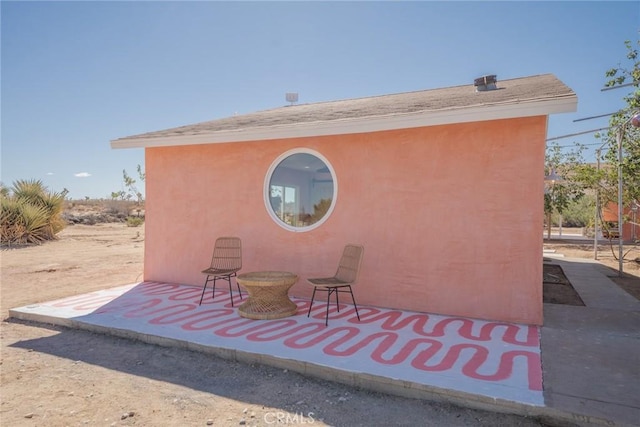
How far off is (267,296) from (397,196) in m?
2.66

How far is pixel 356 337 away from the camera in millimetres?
4852

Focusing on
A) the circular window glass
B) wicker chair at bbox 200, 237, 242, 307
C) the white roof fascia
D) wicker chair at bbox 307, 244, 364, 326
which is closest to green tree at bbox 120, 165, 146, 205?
the white roof fascia

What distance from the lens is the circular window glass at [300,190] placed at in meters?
6.84

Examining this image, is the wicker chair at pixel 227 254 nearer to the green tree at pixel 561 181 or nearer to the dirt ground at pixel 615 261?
the dirt ground at pixel 615 261

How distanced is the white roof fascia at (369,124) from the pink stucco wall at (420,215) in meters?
0.33

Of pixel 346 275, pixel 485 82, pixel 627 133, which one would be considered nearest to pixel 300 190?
pixel 346 275

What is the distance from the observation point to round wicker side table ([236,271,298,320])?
5676 mm

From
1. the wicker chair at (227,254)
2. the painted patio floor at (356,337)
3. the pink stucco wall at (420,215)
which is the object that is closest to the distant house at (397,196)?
the pink stucco wall at (420,215)

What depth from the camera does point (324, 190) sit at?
6.86 meters

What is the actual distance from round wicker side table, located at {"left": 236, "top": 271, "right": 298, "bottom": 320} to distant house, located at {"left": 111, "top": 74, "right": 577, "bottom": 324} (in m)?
1.14

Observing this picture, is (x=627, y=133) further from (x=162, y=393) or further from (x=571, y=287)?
(x=162, y=393)

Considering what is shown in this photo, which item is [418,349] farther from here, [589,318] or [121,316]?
[121,316]

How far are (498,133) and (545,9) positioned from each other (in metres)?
5.12

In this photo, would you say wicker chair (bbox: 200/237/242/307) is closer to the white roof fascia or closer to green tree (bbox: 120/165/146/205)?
the white roof fascia
